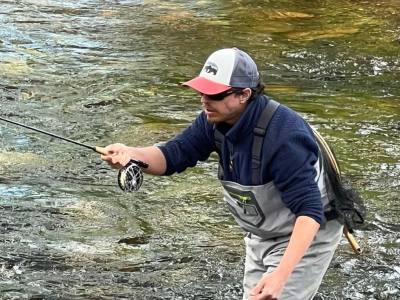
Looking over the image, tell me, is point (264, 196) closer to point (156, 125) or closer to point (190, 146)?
point (190, 146)

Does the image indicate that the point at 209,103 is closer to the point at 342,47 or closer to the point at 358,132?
the point at 358,132

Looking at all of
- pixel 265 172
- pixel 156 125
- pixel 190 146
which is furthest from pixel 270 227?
pixel 156 125

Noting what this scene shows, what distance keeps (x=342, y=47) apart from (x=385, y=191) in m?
5.71

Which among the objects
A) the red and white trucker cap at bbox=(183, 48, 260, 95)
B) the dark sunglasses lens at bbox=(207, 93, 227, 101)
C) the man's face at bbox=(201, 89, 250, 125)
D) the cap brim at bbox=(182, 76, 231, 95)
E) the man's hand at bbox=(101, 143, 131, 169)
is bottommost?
the man's hand at bbox=(101, 143, 131, 169)

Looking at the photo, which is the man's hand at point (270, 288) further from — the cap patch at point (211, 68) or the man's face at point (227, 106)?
the cap patch at point (211, 68)

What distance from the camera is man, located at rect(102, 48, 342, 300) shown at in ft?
10.5

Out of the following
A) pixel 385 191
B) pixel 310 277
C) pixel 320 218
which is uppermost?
pixel 320 218

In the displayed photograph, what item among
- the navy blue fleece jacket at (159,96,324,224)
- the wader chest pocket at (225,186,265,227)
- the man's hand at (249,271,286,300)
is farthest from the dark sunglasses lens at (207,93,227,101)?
the man's hand at (249,271,286,300)

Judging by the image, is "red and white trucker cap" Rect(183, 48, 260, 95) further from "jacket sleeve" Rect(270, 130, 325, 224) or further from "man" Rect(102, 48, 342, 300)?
"jacket sleeve" Rect(270, 130, 325, 224)

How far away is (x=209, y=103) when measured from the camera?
131 inches

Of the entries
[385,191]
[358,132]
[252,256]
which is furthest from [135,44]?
[252,256]

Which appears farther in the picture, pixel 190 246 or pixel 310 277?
pixel 190 246

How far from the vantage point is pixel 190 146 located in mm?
3688

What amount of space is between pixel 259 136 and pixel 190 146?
1.67 ft
